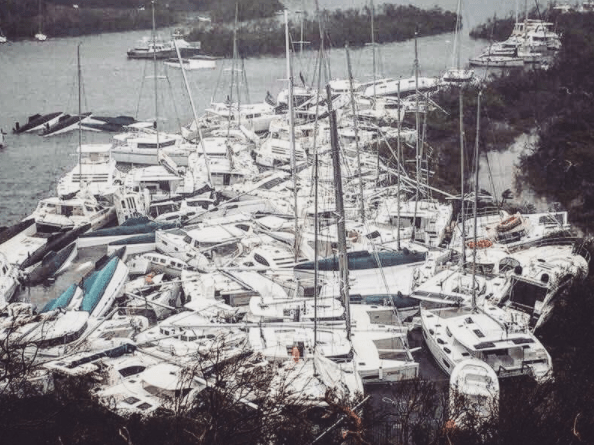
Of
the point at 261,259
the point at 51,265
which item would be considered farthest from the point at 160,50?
the point at 261,259

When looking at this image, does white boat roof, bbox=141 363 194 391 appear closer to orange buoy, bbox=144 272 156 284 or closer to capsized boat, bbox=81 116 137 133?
orange buoy, bbox=144 272 156 284

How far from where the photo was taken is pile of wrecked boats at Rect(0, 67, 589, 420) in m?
12.4

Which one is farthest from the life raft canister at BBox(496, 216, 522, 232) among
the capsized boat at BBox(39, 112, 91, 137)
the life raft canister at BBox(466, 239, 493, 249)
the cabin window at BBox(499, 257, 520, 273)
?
the capsized boat at BBox(39, 112, 91, 137)

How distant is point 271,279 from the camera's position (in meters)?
16.2

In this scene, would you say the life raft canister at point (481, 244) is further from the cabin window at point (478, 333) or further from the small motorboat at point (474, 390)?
the small motorboat at point (474, 390)

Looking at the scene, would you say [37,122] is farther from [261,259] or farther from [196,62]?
[261,259]

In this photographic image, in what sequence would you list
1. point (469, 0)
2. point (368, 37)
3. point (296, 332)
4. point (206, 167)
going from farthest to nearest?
point (469, 0) → point (368, 37) → point (206, 167) → point (296, 332)

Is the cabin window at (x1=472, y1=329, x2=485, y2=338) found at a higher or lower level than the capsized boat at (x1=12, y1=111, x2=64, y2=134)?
lower

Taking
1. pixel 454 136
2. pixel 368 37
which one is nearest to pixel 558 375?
pixel 454 136

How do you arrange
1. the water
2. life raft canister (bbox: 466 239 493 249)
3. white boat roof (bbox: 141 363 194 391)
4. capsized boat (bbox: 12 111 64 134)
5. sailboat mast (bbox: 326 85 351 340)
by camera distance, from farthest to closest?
capsized boat (bbox: 12 111 64 134), the water, life raft canister (bbox: 466 239 493 249), sailboat mast (bbox: 326 85 351 340), white boat roof (bbox: 141 363 194 391)

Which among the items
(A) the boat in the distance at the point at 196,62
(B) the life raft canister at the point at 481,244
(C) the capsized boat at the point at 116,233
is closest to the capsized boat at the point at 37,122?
(A) the boat in the distance at the point at 196,62

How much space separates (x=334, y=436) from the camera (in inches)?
380

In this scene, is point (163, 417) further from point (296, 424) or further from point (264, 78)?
point (264, 78)

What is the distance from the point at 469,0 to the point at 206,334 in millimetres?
59896
